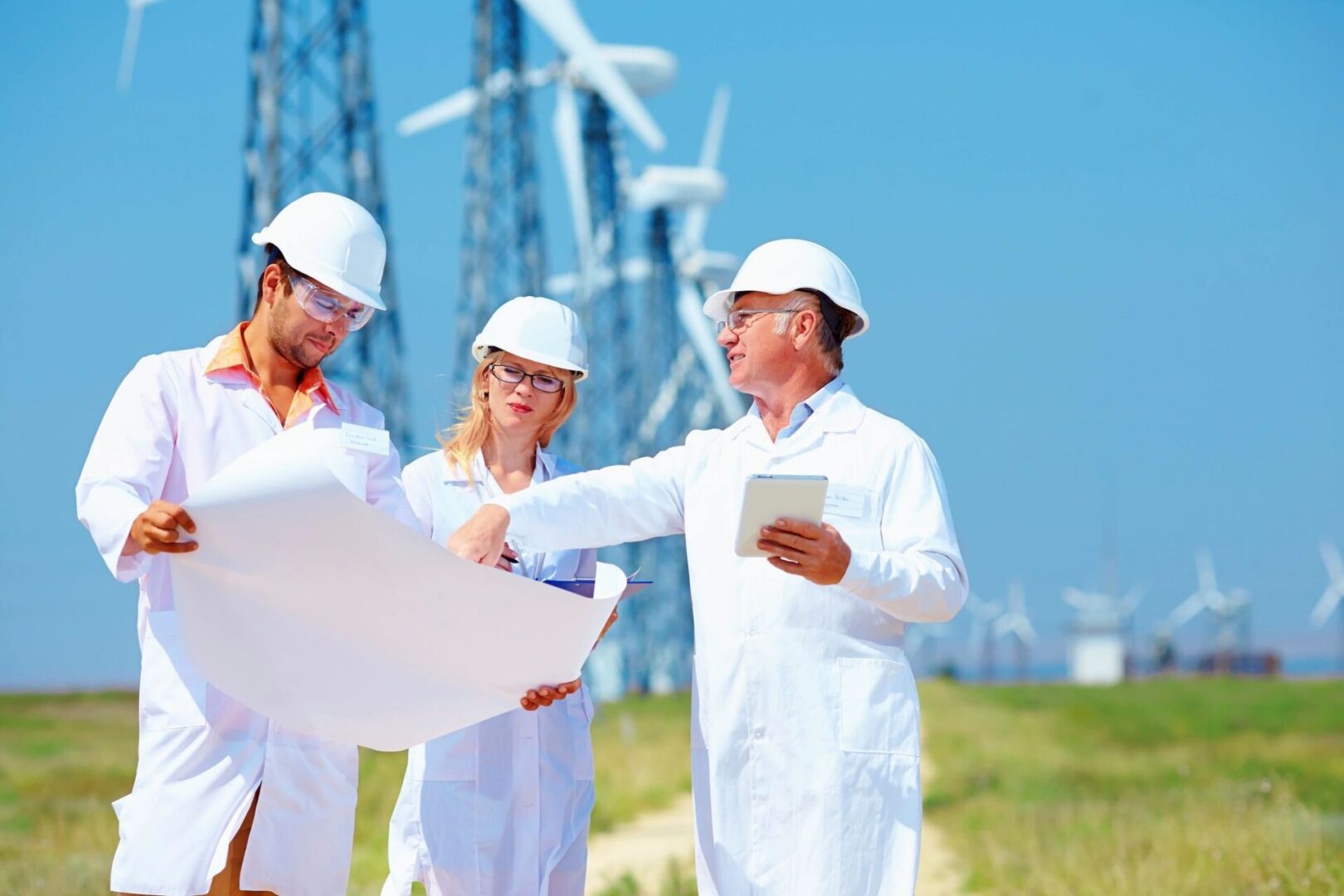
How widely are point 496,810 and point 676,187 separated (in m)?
53.5

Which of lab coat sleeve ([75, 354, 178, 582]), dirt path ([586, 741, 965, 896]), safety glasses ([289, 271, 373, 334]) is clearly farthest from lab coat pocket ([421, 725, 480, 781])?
dirt path ([586, 741, 965, 896])

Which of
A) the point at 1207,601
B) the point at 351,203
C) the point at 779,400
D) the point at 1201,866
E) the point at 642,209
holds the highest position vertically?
the point at 642,209

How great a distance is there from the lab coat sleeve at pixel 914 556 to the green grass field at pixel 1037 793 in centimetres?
495

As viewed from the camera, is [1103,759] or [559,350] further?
[1103,759]

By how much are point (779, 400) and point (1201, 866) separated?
6198 mm

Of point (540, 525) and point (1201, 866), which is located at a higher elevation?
point (540, 525)

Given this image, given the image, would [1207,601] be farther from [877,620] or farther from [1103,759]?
[877,620]

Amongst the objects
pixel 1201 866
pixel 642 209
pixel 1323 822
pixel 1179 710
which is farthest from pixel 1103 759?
pixel 642 209

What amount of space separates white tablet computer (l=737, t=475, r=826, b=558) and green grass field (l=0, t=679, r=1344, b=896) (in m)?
5.64

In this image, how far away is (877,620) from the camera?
513 cm

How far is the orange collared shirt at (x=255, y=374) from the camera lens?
5074 mm

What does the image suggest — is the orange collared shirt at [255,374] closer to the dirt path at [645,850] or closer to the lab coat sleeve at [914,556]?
the lab coat sleeve at [914,556]

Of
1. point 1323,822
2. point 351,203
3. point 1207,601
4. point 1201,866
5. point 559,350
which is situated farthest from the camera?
point 1207,601

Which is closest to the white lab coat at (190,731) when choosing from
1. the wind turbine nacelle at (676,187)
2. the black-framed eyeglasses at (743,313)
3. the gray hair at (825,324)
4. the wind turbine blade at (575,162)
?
the black-framed eyeglasses at (743,313)
